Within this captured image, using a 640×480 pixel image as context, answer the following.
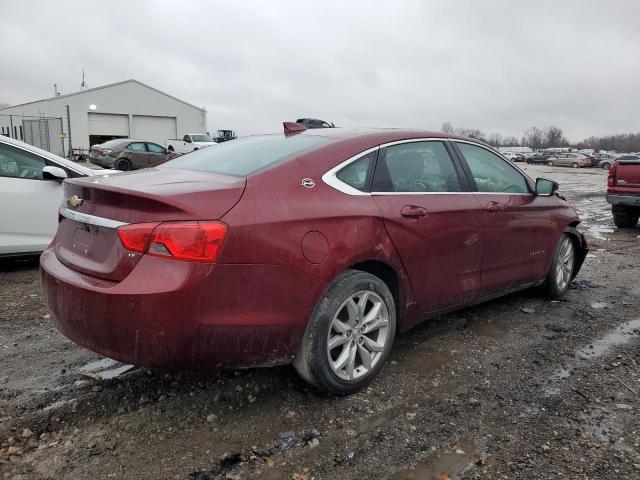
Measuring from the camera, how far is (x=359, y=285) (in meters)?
2.92

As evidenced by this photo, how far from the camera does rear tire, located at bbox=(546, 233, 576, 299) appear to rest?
4.86m

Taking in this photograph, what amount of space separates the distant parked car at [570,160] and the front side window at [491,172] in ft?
179

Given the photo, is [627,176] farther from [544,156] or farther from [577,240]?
[544,156]

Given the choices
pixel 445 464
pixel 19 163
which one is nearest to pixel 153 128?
pixel 19 163

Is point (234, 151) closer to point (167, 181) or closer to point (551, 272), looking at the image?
point (167, 181)

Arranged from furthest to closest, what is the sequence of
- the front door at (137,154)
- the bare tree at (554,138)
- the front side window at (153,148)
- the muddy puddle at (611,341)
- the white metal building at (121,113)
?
the bare tree at (554,138), the white metal building at (121,113), the front side window at (153,148), the front door at (137,154), the muddy puddle at (611,341)

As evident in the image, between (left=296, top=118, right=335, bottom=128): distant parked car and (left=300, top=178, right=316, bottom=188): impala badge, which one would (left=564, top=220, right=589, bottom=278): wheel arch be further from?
(left=300, top=178, right=316, bottom=188): impala badge

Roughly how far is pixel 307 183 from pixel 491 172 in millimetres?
2014

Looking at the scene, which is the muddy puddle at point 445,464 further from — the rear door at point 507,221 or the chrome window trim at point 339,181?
the rear door at point 507,221

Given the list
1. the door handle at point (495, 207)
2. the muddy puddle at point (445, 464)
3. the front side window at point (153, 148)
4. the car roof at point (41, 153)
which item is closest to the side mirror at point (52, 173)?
the car roof at point (41, 153)

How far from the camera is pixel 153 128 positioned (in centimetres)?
4250

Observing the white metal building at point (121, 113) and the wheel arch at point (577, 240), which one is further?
the white metal building at point (121, 113)

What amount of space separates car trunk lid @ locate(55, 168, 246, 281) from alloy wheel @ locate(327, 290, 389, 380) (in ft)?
3.01

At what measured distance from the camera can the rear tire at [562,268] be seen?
4859mm
